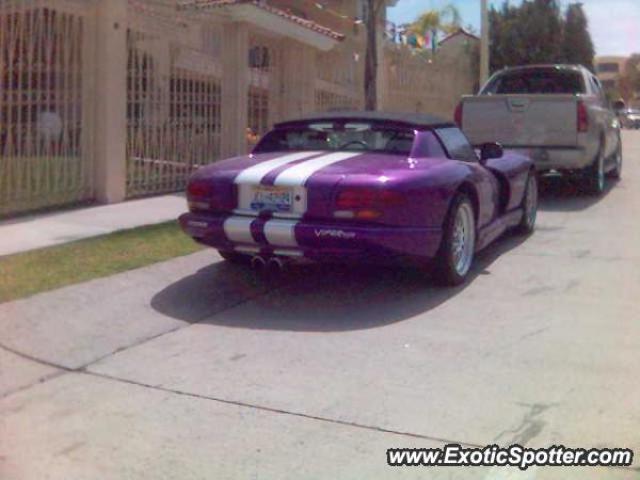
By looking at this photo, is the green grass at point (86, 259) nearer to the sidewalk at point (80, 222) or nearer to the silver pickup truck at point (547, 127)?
the sidewalk at point (80, 222)

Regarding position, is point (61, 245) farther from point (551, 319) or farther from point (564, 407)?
point (564, 407)

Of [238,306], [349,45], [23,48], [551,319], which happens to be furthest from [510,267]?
[349,45]

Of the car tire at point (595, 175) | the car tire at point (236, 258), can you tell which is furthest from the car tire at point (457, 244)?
the car tire at point (595, 175)

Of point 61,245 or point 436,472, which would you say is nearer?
point 436,472

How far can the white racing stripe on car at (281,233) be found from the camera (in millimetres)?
6531

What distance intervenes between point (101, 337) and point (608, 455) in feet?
11.0

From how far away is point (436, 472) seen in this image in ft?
13.4

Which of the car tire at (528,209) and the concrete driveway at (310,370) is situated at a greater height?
the car tire at (528,209)

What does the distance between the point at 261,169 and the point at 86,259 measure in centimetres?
206

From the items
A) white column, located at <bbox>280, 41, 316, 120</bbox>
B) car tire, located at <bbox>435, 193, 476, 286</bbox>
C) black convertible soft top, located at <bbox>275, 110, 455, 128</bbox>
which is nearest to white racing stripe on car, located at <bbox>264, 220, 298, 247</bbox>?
car tire, located at <bbox>435, 193, 476, 286</bbox>

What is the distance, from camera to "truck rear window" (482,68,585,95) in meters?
13.8

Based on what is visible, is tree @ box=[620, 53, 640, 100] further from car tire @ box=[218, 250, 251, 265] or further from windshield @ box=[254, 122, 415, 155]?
car tire @ box=[218, 250, 251, 265]

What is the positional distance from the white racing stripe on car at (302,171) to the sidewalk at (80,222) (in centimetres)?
299

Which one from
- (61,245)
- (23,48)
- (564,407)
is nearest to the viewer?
(564,407)
